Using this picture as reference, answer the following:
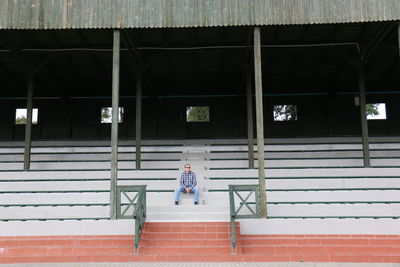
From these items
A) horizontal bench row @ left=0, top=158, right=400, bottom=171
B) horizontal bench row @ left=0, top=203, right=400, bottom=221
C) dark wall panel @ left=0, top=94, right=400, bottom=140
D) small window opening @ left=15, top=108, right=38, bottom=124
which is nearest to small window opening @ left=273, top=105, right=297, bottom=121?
dark wall panel @ left=0, top=94, right=400, bottom=140

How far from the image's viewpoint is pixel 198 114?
60.6 feet

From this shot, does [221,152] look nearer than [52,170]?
No

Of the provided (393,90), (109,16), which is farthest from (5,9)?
(393,90)

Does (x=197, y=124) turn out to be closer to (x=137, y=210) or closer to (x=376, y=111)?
(x=376, y=111)

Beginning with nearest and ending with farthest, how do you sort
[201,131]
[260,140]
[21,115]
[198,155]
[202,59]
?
[260,140] < [202,59] < [198,155] < [201,131] < [21,115]

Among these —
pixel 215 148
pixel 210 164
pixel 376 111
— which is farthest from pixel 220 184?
pixel 376 111

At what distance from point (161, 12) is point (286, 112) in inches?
408

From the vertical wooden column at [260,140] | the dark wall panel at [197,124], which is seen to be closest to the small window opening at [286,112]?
the dark wall panel at [197,124]

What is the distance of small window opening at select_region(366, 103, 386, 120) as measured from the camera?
1811 centimetres

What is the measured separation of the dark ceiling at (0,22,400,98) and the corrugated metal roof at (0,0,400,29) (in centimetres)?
115

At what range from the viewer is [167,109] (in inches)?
724

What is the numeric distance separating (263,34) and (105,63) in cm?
616

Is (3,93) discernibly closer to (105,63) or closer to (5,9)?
(105,63)

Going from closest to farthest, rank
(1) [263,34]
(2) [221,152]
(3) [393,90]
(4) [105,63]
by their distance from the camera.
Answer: (1) [263,34], (4) [105,63], (2) [221,152], (3) [393,90]
